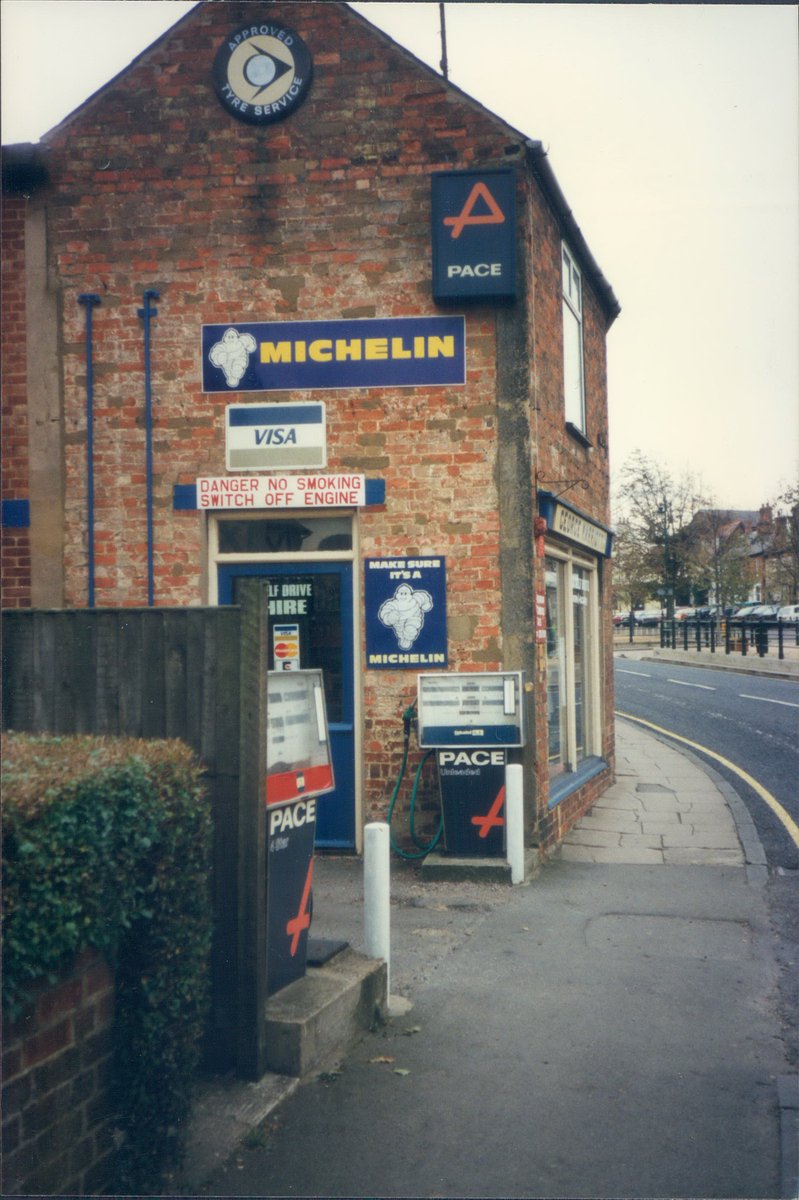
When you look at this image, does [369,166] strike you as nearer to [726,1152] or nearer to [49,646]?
[49,646]

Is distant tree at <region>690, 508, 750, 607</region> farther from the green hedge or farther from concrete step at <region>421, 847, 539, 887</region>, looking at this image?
the green hedge

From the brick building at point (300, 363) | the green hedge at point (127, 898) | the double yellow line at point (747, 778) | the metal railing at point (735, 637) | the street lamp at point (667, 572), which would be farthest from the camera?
the street lamp at point (667, 572)

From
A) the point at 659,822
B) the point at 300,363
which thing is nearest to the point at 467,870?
the point at 659,822

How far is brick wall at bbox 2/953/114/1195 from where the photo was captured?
9.48 feet

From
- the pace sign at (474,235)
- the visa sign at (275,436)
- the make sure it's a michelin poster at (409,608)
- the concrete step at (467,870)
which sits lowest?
the concrete step at (467,870)

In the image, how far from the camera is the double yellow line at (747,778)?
9847 mm

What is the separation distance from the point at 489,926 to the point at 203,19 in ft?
23.8

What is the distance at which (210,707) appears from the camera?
13.3 feet

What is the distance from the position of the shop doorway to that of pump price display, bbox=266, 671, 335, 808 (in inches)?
145

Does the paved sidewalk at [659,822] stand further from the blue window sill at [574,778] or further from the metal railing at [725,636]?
the metal railing at [725,636]

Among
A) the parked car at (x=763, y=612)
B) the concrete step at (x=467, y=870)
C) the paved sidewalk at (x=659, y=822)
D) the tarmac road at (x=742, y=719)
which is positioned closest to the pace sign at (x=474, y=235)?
the concrete step at (x=467, y=870)

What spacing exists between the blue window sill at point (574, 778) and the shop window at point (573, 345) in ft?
10.8

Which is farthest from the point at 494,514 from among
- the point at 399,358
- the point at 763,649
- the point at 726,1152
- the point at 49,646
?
the point at 763,649

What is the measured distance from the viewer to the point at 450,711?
25.5 ft
